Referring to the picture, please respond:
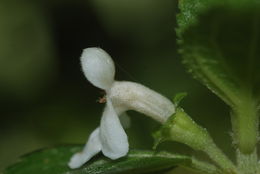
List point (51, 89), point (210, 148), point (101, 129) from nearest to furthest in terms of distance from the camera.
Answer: point (210, 148) → point (101, 129) → point (51, 89)

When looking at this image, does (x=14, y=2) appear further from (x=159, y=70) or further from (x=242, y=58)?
(x=242, y=58)

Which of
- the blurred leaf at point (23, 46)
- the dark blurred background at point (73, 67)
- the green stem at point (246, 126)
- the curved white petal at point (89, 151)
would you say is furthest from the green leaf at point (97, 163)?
the blurred leaf at point (23, 46)

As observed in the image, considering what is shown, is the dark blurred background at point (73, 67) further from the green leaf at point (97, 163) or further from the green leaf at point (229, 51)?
the green leaf at point (229, 51)

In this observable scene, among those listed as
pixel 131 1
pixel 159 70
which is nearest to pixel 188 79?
pixel 159 70

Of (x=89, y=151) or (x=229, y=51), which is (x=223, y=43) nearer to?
(x=229, y=51)

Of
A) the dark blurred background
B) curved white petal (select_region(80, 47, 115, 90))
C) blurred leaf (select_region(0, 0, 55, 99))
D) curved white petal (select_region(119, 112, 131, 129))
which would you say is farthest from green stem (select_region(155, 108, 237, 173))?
blurred leaf (select_region(0, 0, 55, 99))

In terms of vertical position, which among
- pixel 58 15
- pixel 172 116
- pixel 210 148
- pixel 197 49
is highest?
pixel 58 15
